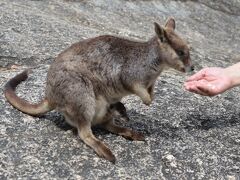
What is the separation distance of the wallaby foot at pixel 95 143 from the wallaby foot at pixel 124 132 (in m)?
0.31

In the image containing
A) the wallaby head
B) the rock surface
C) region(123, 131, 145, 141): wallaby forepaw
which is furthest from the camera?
the wallaby head

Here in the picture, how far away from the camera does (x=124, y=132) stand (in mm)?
4527

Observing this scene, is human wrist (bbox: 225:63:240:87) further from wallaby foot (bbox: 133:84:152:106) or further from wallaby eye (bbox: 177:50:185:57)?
wallaby foot (bbox: 133:84:152:106)

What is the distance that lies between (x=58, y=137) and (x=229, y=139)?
5.07 feet

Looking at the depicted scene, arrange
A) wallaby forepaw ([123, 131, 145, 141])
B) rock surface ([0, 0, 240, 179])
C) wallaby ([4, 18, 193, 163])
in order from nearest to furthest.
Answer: rock surface ([0, 0, 240, 179]) < wallaby ([4, 18, 193, 163]) < wallaby forepaw ([123, 131, 145, 141])

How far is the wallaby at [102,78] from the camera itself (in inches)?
168

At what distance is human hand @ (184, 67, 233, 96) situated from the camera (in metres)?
4.68

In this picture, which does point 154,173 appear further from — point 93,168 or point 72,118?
point 72,118

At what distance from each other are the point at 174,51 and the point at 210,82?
0.46m

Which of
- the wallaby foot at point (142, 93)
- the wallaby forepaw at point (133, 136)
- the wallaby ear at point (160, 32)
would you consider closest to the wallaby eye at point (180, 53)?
the wallaby ear at point (160, 32)

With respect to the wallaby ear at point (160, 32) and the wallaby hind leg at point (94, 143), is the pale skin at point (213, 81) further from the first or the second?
the wallaby hind leg at point (94, 143)

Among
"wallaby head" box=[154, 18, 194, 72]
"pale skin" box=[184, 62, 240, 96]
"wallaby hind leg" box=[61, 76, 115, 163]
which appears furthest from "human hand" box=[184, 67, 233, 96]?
"wallaby hind leg" box=[61, 76, 115, 163]

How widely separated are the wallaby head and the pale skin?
0.16 meters

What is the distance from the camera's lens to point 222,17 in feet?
33.7
